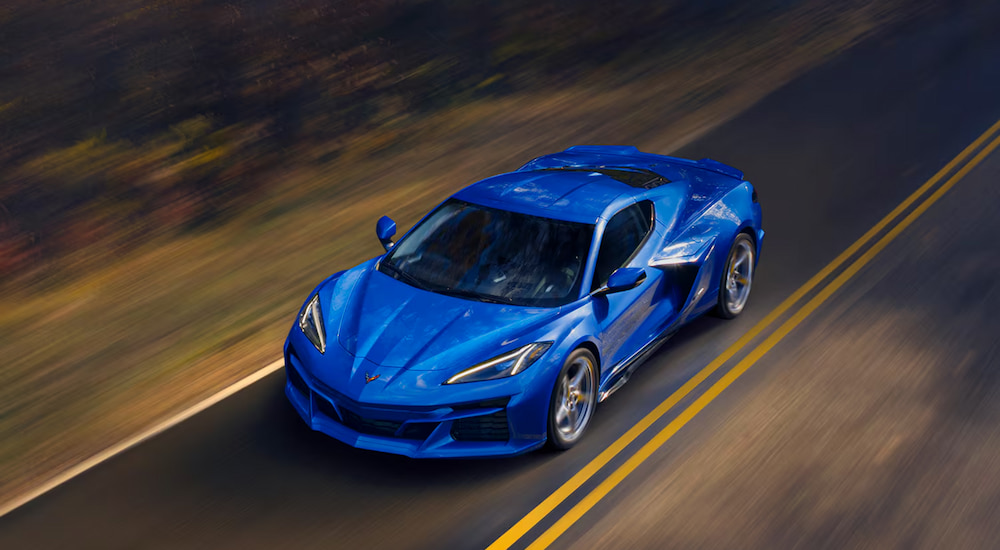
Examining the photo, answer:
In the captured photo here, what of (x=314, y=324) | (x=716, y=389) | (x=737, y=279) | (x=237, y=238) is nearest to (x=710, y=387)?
(x=716, y=389)

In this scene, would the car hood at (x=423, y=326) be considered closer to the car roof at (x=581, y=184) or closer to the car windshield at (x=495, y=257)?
the car windshield at (x=495, y=257)

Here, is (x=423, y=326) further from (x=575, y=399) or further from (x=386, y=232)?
(x=386, y=232)

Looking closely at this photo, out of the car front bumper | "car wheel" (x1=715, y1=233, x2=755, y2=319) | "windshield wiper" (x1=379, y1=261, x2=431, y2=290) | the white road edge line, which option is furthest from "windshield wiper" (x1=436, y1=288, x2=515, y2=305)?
"car wheel" (x1=715, y1=233, x2=755, y2=319)

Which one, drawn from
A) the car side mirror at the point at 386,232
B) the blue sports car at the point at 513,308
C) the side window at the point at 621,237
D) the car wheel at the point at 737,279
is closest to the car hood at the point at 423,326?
the blue sports car at the point at 513,308

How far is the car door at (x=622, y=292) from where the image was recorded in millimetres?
6891

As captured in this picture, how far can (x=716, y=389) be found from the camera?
748 centimetres

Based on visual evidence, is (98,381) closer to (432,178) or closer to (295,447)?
(295,447)

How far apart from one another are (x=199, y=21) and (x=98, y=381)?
8.48m

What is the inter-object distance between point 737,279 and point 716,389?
1.51 m

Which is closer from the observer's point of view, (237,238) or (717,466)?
(717,466)

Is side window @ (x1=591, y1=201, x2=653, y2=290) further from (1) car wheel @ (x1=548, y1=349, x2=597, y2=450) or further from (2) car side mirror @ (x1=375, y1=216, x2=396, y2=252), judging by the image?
(2) car side mirror @ (x1=375, y1=216, x2=396, y2=252)

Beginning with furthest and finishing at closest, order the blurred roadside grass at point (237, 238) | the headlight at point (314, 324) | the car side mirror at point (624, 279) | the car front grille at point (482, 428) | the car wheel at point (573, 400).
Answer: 1. the blurred roadside grass at point (237, 238)
2. the car side mirror at point (624, 279)
3. the headlight at point (314, 324)
4. the car wheel at point (573, 400)
5. the car front grille at point (482, 428)

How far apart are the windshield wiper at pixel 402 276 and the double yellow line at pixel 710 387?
5.49ft

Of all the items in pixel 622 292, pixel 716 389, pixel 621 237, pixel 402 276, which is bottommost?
pixel 716 389
